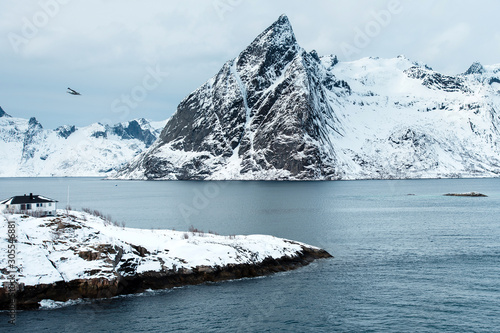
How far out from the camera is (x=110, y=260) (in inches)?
1718

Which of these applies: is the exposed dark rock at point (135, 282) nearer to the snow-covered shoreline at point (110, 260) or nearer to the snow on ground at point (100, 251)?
the snow-covered shoreline at point (110, 260)

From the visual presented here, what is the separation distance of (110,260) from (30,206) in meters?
16.7

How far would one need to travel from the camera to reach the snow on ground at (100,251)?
136ft

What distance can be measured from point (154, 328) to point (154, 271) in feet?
38.6

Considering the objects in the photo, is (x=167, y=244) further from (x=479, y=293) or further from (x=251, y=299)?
(x=479, y=293)

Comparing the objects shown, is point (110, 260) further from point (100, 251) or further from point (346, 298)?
point (346, 298)

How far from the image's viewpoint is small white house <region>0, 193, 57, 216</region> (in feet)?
173

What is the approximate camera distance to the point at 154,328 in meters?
33.1

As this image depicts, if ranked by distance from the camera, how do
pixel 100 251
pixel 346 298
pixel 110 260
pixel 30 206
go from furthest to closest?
pixel 30 206, pixel 100 251, pixel 110 260, pixel 346 298

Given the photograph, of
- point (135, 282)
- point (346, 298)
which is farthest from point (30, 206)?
point (346, 298)

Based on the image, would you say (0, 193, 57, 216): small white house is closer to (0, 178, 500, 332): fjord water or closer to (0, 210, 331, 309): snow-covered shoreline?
(0, 210, 331, 309): snow-covered shoreline

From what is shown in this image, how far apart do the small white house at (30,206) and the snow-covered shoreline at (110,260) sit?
2.63m

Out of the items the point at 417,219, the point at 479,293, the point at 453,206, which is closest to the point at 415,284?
the point at 479,293

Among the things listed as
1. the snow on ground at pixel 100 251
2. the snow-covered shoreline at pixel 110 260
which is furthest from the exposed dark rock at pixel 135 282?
the snow on ground at pixel 100 251
